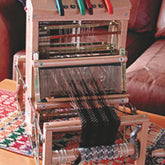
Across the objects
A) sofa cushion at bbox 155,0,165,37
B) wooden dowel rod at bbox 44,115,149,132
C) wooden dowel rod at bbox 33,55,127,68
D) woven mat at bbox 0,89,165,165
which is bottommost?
woven mat at bbox 0,89,165,165

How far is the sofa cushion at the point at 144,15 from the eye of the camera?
2.39 metres

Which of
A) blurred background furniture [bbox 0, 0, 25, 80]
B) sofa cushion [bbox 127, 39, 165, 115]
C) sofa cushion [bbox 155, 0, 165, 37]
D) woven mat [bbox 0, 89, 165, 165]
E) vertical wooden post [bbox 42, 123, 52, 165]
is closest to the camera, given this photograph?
vertical wooden post [bbox 42, 123, 52, 165]

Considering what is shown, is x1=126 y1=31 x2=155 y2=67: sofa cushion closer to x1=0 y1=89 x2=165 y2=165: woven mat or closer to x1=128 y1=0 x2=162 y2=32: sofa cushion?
x1=128 y1=0 x2=162 y2=32: sofa cushion

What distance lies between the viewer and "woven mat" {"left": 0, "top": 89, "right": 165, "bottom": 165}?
3.85 ft

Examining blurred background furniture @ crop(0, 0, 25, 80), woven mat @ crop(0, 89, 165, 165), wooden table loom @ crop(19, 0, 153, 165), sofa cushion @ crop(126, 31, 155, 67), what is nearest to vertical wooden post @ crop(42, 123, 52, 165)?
wooden table loom @ crop(19, 0, 153, 165)

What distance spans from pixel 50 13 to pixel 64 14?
0.14 feet

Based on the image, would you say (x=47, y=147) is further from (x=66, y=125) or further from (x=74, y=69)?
(x=74, y=69)

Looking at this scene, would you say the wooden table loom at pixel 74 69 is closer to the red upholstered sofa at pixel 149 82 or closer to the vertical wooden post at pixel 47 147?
the vertical wooden post at pixel 47 147

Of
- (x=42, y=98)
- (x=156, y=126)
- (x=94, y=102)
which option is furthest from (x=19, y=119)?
(x=156, y=126)

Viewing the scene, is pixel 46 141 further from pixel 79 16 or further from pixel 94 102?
pixel 79 16

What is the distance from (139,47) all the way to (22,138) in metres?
1.48

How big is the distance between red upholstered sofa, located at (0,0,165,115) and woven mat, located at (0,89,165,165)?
444 millimetres

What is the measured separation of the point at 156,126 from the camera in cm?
137

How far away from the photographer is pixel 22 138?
4.12 feet
